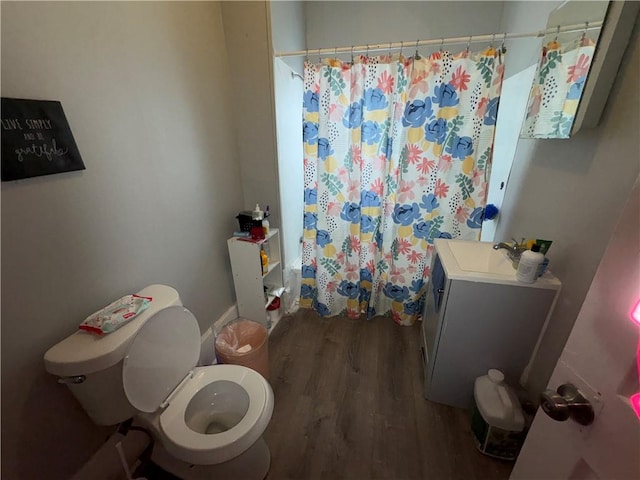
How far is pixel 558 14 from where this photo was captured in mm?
1192

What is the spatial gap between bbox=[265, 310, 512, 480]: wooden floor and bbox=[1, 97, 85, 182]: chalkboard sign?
57.5 inches

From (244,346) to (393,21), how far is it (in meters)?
2.69

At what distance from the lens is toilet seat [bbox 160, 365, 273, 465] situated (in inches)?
37.4

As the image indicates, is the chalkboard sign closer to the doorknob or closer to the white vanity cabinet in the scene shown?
the doorknob

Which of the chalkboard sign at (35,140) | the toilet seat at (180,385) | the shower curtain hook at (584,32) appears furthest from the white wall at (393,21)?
the toilet seat at (180,385)

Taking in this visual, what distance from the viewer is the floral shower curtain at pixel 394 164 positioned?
1.51m

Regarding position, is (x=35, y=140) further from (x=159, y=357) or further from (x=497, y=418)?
(x=497, y=418)

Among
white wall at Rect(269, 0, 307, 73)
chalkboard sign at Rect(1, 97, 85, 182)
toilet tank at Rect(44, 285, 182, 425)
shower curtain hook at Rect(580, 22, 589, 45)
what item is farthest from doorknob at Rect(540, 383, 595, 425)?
white wall at Rect(269, 0, 307, 73)

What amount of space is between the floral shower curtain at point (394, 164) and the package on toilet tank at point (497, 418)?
0.79 metres

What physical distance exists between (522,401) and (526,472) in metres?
0.83

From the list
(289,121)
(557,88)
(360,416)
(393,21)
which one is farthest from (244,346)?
(393,21)

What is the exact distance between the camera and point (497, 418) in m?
1.17

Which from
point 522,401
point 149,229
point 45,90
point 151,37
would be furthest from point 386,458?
point 151,37

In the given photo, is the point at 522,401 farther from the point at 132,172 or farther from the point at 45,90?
the point at 45,90
